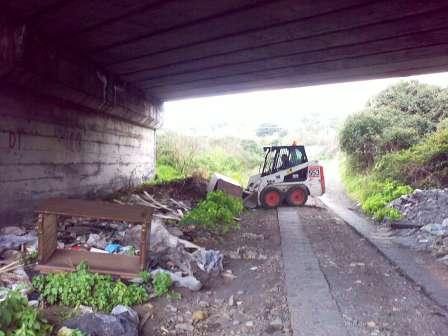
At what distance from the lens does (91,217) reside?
500 cm

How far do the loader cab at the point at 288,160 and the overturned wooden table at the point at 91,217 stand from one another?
9.07 meters

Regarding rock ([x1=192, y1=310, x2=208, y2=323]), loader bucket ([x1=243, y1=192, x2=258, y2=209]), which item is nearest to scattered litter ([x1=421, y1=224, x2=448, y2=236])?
rock ([x1=192, y1=310, x2=208, y2=323])

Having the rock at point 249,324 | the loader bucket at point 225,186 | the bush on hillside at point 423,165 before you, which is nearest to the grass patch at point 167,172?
the loader bucket at point 225,186

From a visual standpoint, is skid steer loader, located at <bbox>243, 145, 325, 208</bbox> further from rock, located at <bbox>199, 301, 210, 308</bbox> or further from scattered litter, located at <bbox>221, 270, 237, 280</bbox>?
rock, located at <bbox>199, 301, 210, 308</bbox>

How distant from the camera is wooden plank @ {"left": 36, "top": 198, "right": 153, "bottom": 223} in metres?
4.98

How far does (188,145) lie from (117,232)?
14.8 meters

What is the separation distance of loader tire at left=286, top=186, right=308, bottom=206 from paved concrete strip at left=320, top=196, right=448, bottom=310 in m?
4.37

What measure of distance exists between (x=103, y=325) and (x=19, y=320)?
2.23ft

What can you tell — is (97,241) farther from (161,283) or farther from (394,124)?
(394,124)

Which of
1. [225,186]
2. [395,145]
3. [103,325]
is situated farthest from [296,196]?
[103,325]

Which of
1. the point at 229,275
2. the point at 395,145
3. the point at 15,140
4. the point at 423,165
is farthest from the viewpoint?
the point at 395,145

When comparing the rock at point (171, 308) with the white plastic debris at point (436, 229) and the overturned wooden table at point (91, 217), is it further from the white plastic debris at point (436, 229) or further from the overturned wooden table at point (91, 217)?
the white plastic debris at point (436, 229)

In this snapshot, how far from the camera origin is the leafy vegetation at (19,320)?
3170mm

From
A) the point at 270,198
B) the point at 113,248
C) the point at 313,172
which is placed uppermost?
the point at 313,172
